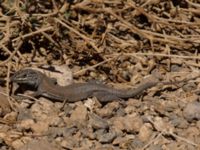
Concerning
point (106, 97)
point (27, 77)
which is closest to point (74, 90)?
point (106, 97)

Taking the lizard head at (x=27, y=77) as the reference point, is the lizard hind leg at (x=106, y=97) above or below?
below

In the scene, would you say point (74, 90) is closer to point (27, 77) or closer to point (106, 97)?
point (106, 97)

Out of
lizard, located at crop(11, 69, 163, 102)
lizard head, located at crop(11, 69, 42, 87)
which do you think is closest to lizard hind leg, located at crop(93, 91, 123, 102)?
lizard, located at crop(11, 69, 163, 102)

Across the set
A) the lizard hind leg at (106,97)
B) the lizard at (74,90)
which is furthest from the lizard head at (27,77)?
the lizard hind leg at (106,97)

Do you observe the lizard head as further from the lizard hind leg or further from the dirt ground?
the lizard hind leg

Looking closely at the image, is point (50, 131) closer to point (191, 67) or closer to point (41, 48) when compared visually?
point (41, 48)

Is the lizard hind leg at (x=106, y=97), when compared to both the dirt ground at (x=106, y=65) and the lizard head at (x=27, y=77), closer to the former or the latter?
the dirt ground at (x=106, y=65)

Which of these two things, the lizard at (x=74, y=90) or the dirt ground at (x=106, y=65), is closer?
the dirt ground at (x=106, y=65)
